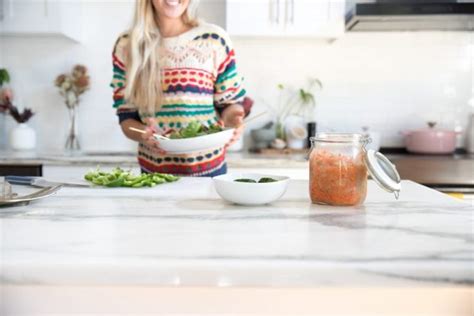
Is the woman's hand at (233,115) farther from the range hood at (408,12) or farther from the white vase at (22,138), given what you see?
the white vase at (22,138)

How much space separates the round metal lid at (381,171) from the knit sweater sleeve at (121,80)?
108 cm

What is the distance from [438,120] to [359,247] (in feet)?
8.51

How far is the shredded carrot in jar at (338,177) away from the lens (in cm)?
93

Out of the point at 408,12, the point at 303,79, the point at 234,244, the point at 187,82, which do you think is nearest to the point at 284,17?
the point at 303,79

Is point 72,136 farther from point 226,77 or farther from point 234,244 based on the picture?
point 234,244

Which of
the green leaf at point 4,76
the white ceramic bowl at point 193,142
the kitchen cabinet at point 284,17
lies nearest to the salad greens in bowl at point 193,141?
the white ceramic bowl at point 193,142

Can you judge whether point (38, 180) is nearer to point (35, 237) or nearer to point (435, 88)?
point (35, 237)

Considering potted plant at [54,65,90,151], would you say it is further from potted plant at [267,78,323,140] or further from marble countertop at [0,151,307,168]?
potted plant at [267,78,323,140]

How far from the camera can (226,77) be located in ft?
5.84

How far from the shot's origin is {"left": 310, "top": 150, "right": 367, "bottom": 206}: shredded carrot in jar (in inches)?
36.4

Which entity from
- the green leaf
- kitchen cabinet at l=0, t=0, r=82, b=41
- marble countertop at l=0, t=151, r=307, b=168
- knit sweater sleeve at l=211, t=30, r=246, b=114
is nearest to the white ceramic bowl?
knit sweater sleeve at l=211, t=30, r=246, b=114

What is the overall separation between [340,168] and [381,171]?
84 mm

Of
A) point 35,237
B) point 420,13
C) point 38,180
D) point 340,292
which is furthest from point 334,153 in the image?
point 420,13

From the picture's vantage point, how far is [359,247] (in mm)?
655
